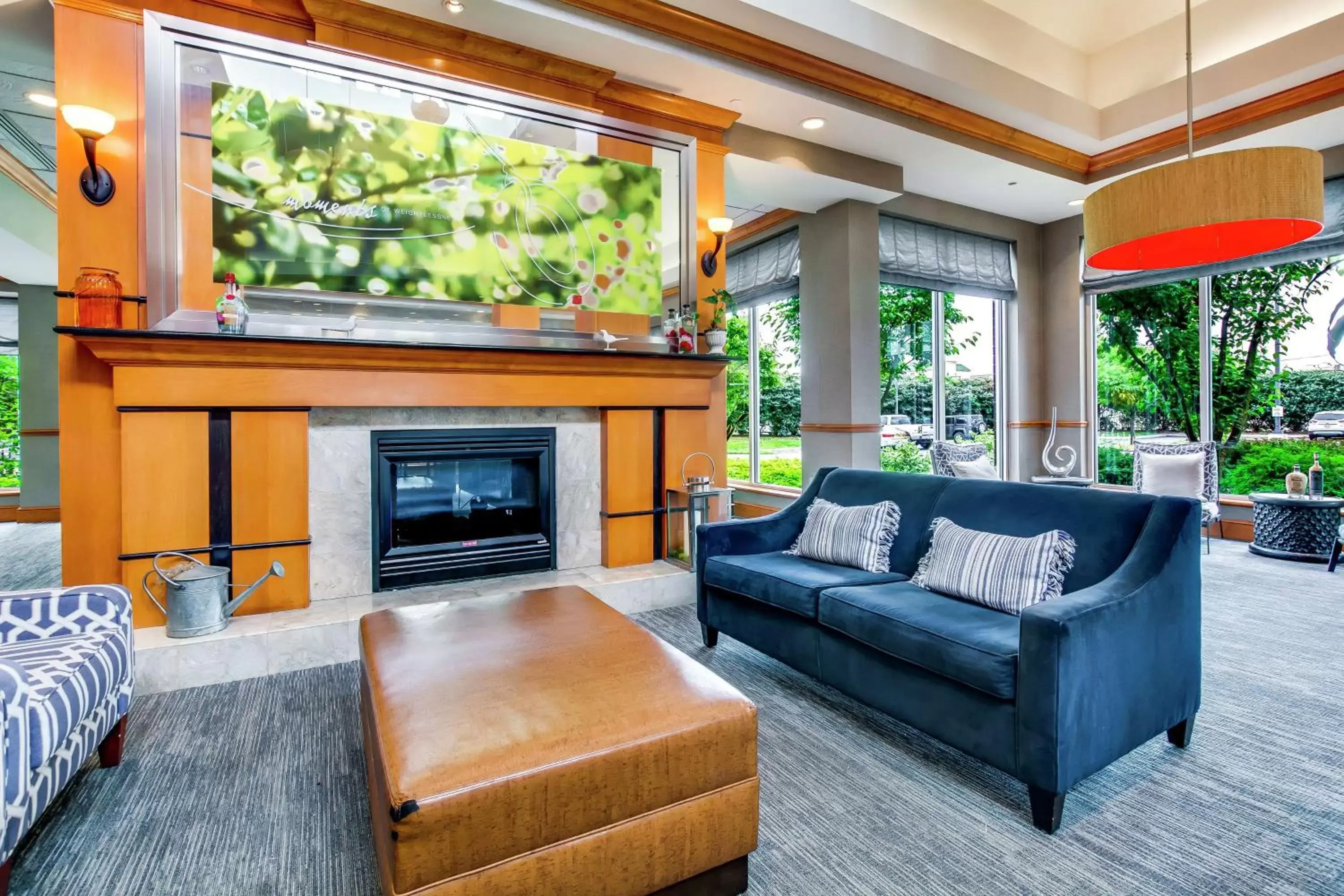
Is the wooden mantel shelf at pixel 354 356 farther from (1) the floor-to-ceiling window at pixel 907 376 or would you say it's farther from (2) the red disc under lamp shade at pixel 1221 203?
(1) the floor-to-ceiling window at pixel 907 376

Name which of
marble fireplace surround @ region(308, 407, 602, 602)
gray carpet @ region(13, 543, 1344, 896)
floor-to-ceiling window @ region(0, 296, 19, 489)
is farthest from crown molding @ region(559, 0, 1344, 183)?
floor-to-ceiling window @ region(0, 296, 19, 489)

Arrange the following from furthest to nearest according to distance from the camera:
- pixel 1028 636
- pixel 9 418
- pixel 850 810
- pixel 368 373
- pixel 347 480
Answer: pixel 9 418 → pixel 347 480 → pixel 368 373 → pixel 850 810 → pixel 1028 636

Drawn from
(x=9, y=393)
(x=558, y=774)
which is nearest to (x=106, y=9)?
(x=558, y=774)

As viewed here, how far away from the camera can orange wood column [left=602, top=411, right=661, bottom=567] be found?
3.83 m

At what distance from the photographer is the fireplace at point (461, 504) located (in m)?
3.34

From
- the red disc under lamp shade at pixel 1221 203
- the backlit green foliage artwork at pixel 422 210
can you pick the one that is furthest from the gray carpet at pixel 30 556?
the red disc under lamp shade at pixel 1221 203

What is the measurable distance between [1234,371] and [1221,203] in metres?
4.32

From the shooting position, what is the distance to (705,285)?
4168mm

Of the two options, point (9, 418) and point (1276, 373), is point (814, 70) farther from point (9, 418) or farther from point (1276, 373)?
point (9, 418)

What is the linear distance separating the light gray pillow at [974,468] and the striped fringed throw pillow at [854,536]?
2531mm

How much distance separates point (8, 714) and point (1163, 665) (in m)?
2.82

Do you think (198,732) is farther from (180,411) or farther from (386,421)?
(386,421)

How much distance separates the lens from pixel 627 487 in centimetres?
388

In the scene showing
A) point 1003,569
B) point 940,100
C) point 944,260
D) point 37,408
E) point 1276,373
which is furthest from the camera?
point 37,408
